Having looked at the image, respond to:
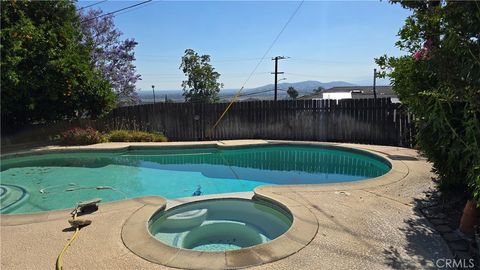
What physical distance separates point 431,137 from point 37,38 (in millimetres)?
11799

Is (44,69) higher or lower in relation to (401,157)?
higher

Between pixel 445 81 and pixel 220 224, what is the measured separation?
11.3ft

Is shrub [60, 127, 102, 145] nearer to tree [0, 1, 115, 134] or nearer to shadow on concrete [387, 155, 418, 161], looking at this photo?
tree [0, 1, 115, 134]

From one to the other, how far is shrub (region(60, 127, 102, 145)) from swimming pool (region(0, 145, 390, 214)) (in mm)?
1116

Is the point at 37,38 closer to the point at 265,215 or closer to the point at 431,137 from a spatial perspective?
the point at 265,215

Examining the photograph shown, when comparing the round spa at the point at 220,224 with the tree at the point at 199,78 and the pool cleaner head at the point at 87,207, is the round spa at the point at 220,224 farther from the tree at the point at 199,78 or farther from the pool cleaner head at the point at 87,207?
the tree at the point at 199,78

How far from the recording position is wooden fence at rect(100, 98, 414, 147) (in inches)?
393

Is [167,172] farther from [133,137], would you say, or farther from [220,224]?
[220,224]

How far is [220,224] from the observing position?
15.7 ft

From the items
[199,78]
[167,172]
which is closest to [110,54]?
[199,78]

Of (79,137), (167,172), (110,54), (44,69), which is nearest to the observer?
(167,172)

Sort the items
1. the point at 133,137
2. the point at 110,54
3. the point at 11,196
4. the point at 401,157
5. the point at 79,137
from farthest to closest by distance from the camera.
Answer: the point at 110,54, the point at 133,137, the point at 79,137, the point at 401,157, the point at 11,196

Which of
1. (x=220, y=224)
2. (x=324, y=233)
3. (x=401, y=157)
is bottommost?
(x=220, y=224)

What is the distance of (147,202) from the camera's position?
4.86 m
